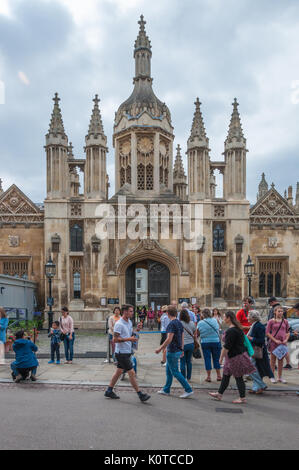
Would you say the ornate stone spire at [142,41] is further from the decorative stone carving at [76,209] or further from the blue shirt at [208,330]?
the blue shirt at [208,330]

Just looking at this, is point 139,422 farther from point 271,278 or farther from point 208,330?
point 271,278

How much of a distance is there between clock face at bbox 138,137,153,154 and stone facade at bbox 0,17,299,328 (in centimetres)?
69

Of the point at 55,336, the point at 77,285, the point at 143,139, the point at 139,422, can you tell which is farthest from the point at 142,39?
the point at 139,422

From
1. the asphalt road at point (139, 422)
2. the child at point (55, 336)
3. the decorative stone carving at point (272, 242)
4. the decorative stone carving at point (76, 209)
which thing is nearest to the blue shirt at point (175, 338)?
the asphalt road at point (139, 422)

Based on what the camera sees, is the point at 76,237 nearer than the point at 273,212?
Yes

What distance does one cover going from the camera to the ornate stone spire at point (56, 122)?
2405cm

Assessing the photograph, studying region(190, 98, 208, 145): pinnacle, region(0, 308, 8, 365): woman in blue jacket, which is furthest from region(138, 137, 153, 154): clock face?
region(0, 308, 8, 365): woman in blue jacket

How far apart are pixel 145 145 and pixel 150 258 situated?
7.65 metres

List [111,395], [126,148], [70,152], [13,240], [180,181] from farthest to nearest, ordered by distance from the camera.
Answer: [70,152] < [180,181] < [126,148] < [13,240] < [111,395]

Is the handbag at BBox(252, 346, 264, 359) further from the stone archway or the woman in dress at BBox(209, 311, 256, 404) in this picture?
the stone archway

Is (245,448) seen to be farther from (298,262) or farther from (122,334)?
(298,262)

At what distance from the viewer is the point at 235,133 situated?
24766 mm
